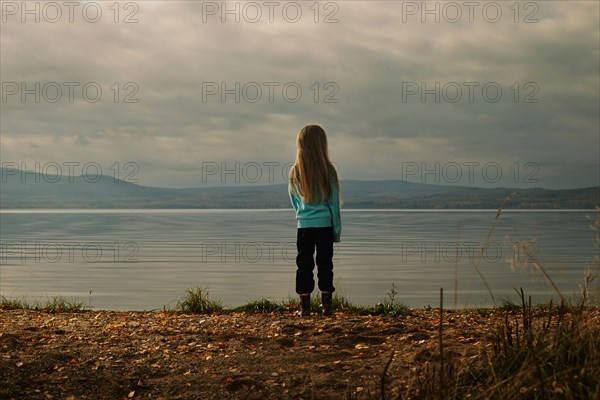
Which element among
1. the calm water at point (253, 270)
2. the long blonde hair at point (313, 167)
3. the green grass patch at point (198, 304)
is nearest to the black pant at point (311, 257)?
the long blonde hair at point (313, 167)

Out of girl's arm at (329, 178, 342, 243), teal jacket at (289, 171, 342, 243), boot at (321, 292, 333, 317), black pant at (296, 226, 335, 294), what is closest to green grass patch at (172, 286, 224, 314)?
black pant at (296, 226, 335, 294)

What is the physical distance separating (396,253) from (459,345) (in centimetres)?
1417

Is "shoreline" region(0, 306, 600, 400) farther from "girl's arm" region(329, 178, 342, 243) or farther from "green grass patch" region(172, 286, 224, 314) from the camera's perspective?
"girl's arm" region(329, 178, 342, 243)

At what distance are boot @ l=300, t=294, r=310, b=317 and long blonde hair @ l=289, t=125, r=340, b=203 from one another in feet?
4.10

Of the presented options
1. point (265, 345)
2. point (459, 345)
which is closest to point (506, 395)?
point (459, 345)

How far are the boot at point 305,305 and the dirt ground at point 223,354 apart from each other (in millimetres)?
223

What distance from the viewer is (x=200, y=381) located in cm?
634

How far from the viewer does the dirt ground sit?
612 cm

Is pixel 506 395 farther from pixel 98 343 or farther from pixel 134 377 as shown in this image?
pixel 98 343

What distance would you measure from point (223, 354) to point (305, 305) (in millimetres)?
2256

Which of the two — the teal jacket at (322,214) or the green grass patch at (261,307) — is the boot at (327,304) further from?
the green grass patch at (261,307)

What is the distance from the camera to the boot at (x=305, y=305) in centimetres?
919

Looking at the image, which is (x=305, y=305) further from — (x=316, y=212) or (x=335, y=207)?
(x=335, y=207)

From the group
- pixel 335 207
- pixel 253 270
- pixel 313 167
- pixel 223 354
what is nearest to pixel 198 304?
pixel 335 207
